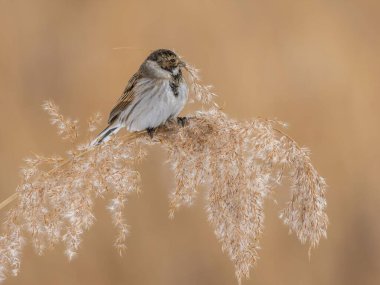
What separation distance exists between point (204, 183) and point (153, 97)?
1.02 m

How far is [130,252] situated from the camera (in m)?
3.59

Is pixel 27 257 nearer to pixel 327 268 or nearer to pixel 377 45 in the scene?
pixel 327 268

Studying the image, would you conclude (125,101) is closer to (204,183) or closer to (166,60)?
(166,60)

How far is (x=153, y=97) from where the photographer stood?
9.49 feet

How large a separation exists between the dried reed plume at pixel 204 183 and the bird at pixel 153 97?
25.8 inches

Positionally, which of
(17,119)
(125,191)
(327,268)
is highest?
(125,191)

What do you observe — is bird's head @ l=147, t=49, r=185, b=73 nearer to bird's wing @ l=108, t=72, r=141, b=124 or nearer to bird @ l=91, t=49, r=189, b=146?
bird @ l=91, t=49, r=189, b=146

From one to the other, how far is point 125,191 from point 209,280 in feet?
6.19

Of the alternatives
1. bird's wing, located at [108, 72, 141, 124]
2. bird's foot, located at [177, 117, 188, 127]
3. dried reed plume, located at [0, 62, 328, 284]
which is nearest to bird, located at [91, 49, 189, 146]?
bird's wing, located at [108, 72, 141, 124]

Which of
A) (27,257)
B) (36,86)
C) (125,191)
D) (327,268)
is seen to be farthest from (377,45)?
(125,191)

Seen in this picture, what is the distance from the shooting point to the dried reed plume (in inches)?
73.0

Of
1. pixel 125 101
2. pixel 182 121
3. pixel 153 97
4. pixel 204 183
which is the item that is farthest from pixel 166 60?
pixel 204 183

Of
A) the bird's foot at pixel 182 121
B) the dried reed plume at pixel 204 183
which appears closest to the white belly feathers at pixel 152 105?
the bird's foot at pixel 182 121

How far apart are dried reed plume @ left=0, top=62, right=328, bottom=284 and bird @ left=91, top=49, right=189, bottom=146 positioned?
0.65 meters
